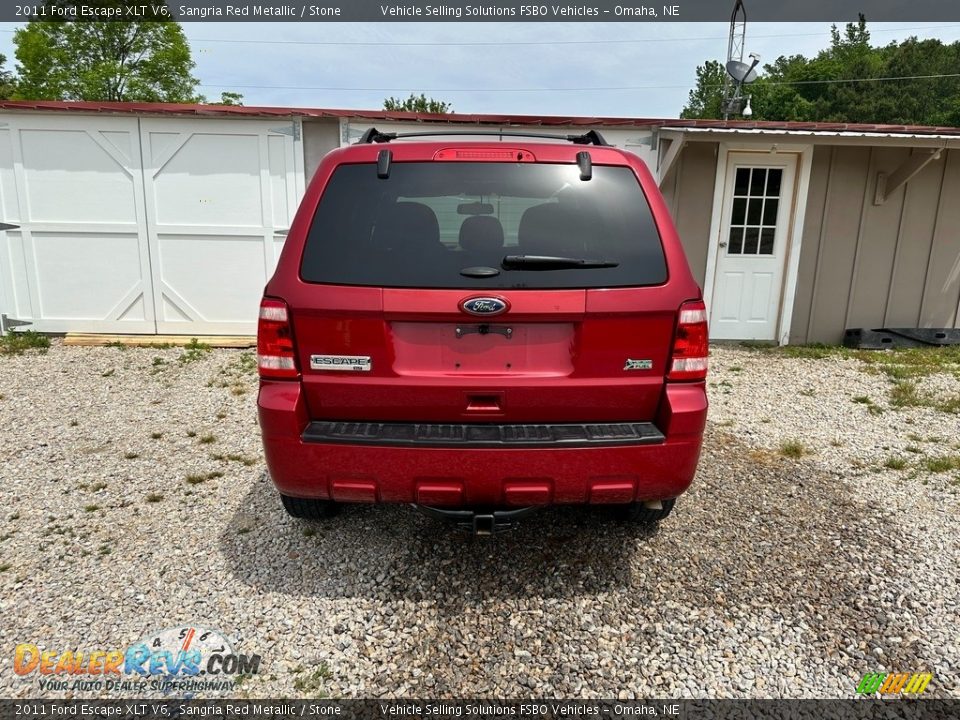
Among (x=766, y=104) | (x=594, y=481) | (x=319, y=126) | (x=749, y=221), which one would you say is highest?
(x=766, y=104)

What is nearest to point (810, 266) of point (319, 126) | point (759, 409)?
point (759, 409)

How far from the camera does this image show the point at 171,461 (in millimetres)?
3893

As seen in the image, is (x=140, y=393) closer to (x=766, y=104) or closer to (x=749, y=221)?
(x=749, y=221)

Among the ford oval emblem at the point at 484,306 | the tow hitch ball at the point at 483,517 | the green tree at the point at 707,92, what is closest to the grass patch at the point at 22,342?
the tow hitch ball at the point at 483,517

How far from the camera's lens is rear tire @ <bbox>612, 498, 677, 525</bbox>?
9.03 ft

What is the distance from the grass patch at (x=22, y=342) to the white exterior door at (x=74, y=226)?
0.66 feet

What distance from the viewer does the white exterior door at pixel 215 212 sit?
6.90 metres

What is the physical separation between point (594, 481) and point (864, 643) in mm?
1202

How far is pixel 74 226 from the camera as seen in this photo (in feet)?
22.9

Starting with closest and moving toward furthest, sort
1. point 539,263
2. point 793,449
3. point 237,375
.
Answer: point 539,263 → point 793,449 → point 237,375

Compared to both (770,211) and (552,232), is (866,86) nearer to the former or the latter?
(770,211)

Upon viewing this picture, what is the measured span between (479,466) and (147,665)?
1348mm

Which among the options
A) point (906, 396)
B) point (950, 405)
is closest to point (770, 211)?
point (906, 396)

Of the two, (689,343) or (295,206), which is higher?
(295,206)
